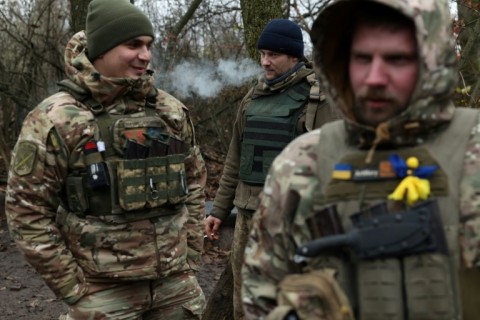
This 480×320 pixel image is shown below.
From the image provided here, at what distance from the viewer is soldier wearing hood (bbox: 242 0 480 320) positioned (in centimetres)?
177

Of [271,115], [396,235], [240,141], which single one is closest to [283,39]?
[271,115]

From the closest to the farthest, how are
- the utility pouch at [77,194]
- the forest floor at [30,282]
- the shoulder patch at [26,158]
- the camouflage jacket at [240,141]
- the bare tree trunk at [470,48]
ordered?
the shoulder patch at [26,158]
the utility pouch at [77,194]
the camouflage jacket at [240,141]
the bare tree trunk at [470,48]
the forest floor at [30,282]

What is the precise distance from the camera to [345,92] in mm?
2074

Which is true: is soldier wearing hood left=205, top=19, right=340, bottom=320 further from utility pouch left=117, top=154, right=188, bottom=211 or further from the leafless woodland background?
the leafless woodland background

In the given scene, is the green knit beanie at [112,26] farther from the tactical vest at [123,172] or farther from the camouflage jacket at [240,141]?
the camouflage jacket at [240,141]

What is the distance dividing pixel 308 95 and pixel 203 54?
8.28 m

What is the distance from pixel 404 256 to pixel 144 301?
202 cm

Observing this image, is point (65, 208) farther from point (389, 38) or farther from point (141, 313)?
point (389, 38)

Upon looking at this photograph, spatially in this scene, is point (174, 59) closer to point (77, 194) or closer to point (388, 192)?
point (77, 194)

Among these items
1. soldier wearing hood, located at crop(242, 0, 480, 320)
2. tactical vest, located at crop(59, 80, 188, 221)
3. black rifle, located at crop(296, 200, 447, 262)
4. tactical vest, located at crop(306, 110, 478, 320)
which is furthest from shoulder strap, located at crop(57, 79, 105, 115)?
black rifle, located at crop(296, 200, 447, 262)

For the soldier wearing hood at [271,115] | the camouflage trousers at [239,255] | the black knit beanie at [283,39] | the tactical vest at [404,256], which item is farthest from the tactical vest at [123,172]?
the tactical vest at [404,256]

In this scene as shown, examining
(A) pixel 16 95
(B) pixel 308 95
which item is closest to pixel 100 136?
(B) pixel 308 95

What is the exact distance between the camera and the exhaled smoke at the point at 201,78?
11.5 meters

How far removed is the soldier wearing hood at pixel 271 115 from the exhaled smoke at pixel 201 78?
6.64 metres
